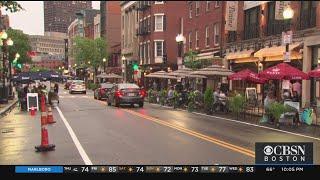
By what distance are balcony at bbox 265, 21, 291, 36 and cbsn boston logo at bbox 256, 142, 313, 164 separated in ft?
86.0

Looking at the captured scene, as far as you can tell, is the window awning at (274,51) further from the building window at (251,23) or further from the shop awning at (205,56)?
the shop awning at (205,56)

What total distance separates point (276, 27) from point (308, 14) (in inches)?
145

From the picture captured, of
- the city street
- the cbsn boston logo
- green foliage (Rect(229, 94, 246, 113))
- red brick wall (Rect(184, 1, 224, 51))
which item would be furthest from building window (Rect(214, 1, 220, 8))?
the cbsn boston logo

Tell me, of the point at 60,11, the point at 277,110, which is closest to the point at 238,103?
the point at 277,110

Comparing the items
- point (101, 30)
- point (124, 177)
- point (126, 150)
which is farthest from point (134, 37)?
point (124, 177)

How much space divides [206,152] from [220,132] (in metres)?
5.50

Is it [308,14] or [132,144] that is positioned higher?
[308,14]

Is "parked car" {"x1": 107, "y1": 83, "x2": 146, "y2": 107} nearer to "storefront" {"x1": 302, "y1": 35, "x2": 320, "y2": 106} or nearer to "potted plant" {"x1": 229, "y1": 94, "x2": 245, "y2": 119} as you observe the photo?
"potted plant" {"x1": 229, "y1": 94, "x2": 245, "y2": 119}

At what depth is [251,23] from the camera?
3594 cm

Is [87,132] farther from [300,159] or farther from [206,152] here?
[300,159]

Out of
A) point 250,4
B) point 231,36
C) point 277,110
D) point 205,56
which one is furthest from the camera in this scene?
point 205,56

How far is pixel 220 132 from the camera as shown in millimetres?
15734

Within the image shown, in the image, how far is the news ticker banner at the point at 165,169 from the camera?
12.7 feet

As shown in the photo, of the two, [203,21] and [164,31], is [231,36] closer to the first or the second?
[203,21]
